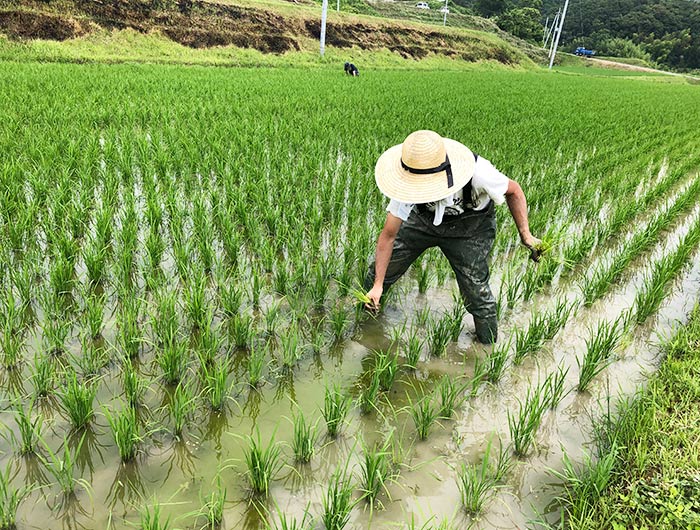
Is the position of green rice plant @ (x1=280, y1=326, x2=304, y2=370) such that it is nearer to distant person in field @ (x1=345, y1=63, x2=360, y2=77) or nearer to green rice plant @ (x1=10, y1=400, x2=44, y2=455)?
green rice plant @ (x1=10, y1=400, x2=44, y2=455)

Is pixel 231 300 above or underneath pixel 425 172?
underneath

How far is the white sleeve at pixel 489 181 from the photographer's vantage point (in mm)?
2094

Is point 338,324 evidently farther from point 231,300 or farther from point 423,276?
point 423,276

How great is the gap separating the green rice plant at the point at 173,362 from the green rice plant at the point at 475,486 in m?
1.20

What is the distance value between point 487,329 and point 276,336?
1118 millimetres

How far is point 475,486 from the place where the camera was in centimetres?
157

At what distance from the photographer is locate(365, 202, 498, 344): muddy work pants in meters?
2.34

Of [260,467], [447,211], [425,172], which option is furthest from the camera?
[447,211]

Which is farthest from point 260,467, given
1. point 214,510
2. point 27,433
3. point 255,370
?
point 27,433

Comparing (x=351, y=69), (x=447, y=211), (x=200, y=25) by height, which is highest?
(x=200, y=25)

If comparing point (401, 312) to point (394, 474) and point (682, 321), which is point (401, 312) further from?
point (682, 321)

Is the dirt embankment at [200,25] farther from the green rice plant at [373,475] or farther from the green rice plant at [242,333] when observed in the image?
the green rice plant at [373,475]

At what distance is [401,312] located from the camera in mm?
2805

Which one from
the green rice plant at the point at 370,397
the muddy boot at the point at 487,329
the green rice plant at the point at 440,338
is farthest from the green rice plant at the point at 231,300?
the muddy boot at the point at 487,329
